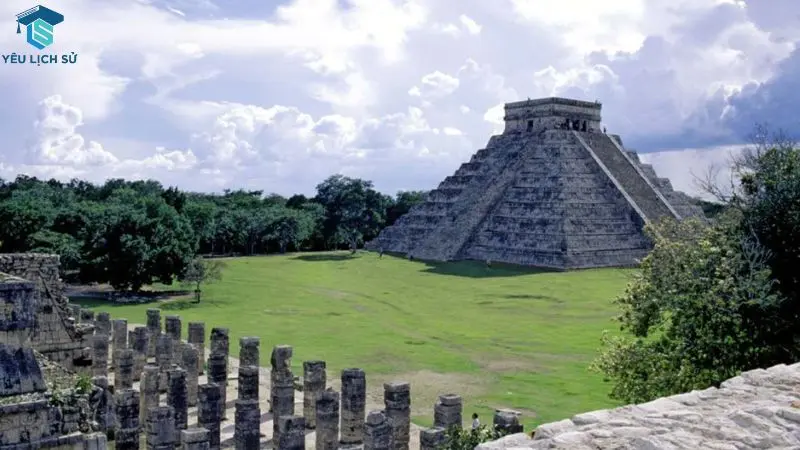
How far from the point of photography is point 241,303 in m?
30.8

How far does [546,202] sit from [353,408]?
34.6 meters

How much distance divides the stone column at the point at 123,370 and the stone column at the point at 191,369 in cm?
129

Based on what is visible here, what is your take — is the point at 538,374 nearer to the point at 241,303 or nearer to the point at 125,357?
the point at 125,357

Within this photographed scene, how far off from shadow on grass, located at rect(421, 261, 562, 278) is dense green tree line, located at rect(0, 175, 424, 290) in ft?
45.3

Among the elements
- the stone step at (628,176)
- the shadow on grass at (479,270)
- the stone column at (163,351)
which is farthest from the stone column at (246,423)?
the stone step at (628,176)

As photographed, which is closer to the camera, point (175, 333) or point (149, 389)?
point (149, 389)

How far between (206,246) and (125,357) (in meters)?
43.2

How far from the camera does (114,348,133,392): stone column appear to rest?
1669 cm

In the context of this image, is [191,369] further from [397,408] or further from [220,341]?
[397,408]

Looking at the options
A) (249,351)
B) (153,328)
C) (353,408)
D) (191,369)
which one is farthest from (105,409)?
(153,328)

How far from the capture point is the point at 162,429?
11.8 meters

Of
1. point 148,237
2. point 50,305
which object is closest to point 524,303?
point 148,237

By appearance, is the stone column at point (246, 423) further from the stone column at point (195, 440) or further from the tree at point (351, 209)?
the tree at point (351, 209)

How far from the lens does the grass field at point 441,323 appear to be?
58.0 ft
